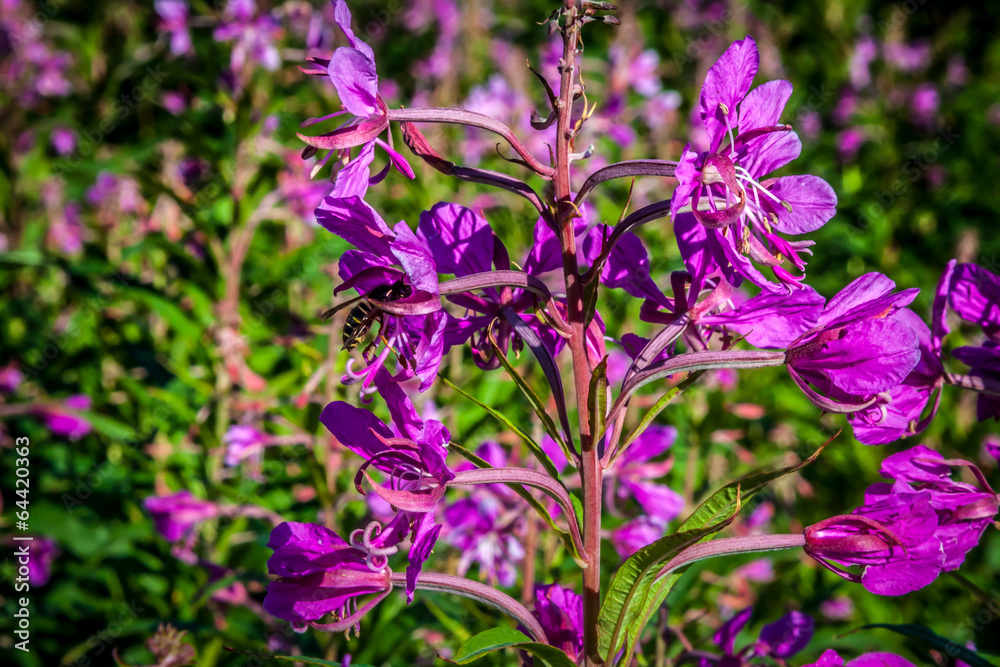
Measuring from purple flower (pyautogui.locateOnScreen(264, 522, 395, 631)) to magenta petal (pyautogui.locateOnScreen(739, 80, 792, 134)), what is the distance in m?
0.78

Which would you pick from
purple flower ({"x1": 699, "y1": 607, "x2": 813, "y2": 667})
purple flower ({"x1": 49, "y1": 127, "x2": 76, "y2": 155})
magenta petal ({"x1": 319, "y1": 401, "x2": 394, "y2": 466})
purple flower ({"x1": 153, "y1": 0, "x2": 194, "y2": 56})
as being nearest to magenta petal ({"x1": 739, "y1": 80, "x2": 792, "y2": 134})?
magenta petal ({"x1": 319, "y1": 401, "x2": 394, "y2": 466})

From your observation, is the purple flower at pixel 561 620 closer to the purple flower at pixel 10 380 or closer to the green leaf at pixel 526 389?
the green leaf at pixel 526 389

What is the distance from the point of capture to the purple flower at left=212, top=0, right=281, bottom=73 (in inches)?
118

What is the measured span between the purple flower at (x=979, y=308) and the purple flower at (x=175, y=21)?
3410 mm

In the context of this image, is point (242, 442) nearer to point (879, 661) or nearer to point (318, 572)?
point (318, 572)

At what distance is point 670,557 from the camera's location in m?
1.04

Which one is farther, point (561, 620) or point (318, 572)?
point (561, 620)

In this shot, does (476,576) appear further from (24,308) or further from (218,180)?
(24,308)

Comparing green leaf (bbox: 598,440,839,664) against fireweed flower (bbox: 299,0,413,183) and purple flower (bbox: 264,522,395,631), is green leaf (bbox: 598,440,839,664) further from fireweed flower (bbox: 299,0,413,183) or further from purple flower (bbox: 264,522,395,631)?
fireweed flower (bbox: 299,0,413,183)

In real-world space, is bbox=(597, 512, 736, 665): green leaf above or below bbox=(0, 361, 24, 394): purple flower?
above

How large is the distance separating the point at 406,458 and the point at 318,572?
8.4 inches

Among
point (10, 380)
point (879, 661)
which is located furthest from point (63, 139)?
point (879, 661)

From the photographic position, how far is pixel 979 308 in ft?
4.33

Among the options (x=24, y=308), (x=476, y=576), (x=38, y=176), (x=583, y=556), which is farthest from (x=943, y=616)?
(x=38, y=176)
